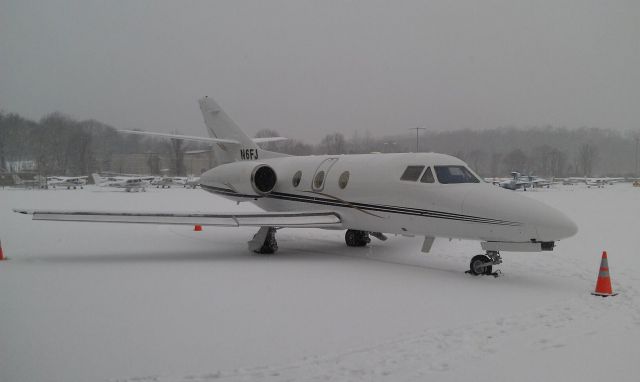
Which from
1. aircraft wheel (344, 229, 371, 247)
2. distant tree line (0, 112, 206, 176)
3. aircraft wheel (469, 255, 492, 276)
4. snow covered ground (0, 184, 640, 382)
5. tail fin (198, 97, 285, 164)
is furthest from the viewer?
tail fin (198, 97, 285, 164)

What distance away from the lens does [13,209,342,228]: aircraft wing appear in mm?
10156

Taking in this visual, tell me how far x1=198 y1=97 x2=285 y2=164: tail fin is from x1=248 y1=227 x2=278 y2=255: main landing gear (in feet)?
14.4

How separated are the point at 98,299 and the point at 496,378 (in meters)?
5.31

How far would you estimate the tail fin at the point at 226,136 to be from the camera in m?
15.6

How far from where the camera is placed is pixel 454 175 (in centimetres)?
934

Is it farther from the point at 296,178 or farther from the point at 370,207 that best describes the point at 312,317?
the point at 296,178

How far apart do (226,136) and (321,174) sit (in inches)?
199

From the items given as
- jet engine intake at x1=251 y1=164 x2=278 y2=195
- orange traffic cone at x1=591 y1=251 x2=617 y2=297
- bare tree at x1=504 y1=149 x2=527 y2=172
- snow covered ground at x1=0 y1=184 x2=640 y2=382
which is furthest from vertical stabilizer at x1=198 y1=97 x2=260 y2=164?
bare tree at x1=504 y1=149 x2=527 y2=172

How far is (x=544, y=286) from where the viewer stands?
7.89m

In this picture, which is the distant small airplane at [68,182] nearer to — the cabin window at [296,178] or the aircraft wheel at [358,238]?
the cabin window at [296,178]

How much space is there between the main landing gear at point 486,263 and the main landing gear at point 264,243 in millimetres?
4693

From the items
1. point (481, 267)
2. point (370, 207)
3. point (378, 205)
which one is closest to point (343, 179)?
point (370, 207)

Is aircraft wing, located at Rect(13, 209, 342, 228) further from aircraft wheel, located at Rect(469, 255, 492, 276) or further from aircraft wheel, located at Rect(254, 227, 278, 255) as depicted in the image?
aircraft wheel, located at Rect(469, 255, 492, 276)

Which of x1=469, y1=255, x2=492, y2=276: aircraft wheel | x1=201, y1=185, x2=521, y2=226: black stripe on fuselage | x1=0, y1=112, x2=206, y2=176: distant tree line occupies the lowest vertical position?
x1=469, y1=255, x2=492, y2=276: aircraft wheel
